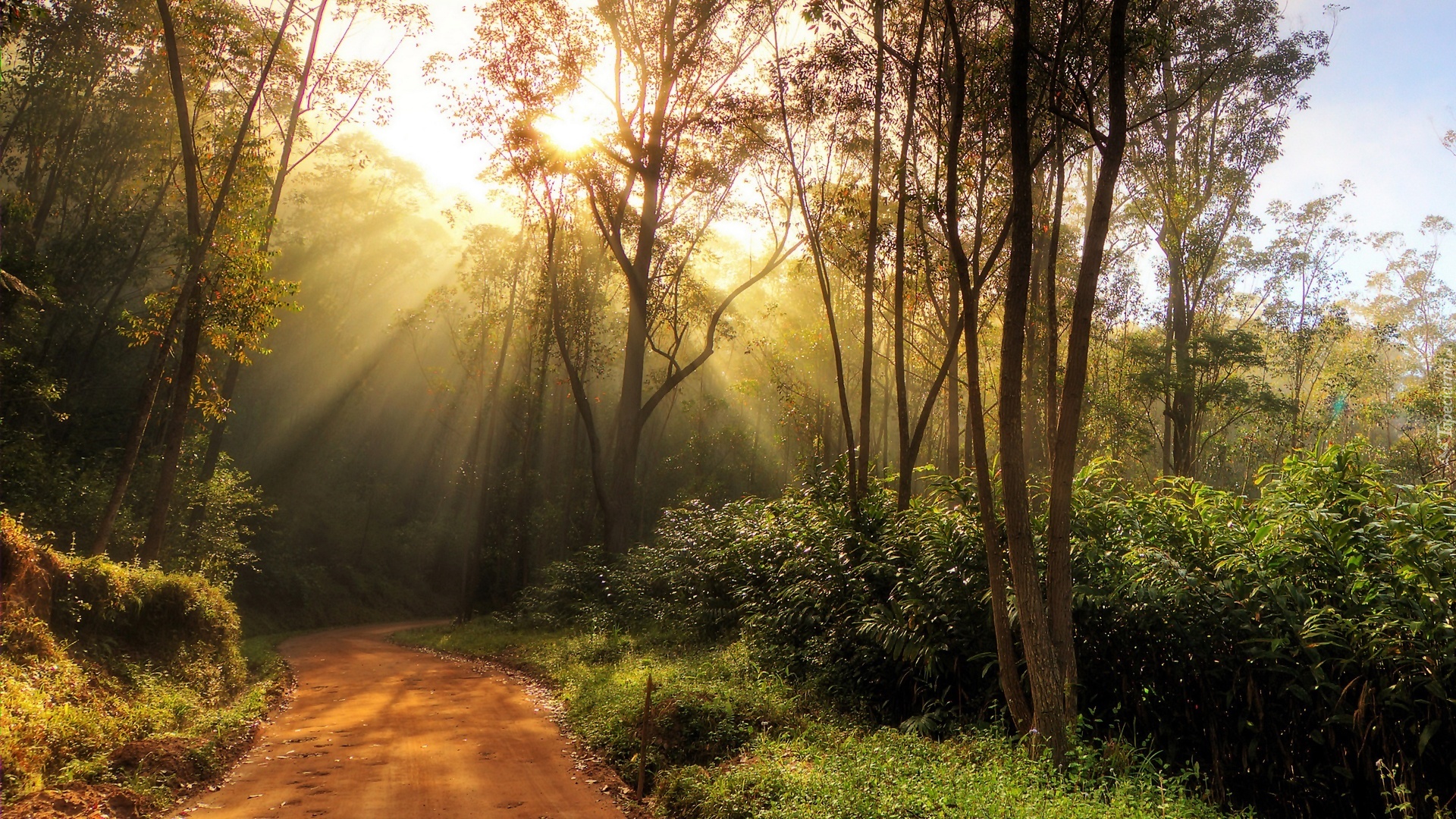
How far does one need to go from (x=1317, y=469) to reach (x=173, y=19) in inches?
676

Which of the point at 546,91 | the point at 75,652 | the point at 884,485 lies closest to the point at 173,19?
the point at 546,91

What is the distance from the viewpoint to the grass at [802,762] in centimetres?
470

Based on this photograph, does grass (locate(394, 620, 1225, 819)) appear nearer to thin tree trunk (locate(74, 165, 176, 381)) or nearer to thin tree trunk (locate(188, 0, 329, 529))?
thin tree trunk (locate(188, 0, 329, 529))

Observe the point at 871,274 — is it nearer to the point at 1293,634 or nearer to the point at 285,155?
the point at 1293,634

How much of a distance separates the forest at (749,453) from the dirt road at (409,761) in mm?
226

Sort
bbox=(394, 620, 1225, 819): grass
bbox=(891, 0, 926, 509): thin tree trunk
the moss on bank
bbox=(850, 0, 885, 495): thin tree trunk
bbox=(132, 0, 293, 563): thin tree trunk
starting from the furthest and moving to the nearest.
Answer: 1. bbox=(132, 0, 293, 563): thin tree trunk
2. bbox=(850, 0, 885, 495): thin tree trunk
3. bbox=(891, 0, 926, 509): thin tree trunk
4. the moss on bank
5. bbox=(394, 620, 1225, 819): grass

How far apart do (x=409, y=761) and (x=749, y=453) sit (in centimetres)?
3089

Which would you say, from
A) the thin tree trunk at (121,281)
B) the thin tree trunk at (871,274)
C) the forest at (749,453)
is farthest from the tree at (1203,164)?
the thin tree trunk at (121,281)

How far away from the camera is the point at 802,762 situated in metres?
6.10

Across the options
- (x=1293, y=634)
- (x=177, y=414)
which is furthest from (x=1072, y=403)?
(x=177, y=414)

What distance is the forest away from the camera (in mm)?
5656

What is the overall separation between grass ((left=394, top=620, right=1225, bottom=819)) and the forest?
0.05 metres

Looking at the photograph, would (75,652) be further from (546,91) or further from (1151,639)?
(546,91)

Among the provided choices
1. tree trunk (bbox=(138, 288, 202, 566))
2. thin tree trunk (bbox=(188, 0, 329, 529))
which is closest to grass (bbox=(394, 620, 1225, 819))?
tree trunk (bbox=(138, 288, 202, 566))
